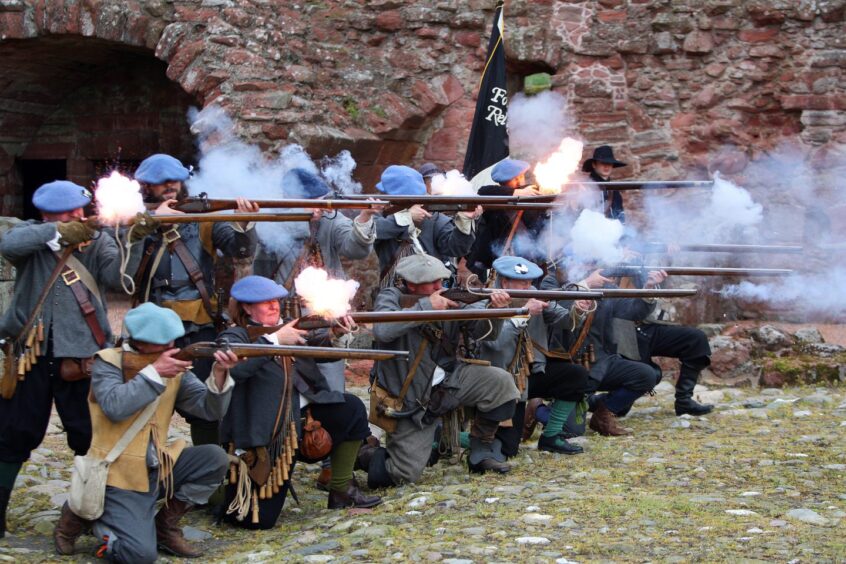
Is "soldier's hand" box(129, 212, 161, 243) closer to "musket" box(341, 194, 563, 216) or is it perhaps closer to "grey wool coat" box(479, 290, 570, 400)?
"musket" box(341, 194, 563, 216)

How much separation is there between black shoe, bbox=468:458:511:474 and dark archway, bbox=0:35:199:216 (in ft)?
22.7

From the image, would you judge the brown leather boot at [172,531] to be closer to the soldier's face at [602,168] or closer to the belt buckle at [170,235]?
the belt buckle at [170,235]

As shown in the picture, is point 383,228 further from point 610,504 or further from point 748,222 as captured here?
point 748,222

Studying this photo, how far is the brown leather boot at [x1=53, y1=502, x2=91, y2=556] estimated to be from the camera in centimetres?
586

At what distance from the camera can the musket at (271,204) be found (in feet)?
22.4

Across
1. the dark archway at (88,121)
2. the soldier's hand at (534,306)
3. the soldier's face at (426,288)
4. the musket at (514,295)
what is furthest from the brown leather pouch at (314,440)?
the dark archway at (88,121)

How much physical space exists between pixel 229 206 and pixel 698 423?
3.83m

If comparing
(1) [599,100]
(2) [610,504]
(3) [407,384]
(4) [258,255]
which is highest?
(1) [599,100]

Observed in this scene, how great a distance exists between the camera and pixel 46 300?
20.8 feet

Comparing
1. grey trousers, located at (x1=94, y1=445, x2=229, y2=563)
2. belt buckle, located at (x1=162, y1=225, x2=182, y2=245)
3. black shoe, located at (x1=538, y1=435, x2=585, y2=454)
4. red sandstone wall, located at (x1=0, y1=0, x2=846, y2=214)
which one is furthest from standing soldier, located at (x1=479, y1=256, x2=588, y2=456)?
red sandstone wall, located at (x1=0, y1=0, x2=846, y2=214)

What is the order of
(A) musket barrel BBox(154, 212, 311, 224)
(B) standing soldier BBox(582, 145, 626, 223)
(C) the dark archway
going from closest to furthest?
(A) musket barrel BBox(154, 212, 311, 224) < (B) standing soldier BBox(582, 145, 626, 223) < (C) the dark archway

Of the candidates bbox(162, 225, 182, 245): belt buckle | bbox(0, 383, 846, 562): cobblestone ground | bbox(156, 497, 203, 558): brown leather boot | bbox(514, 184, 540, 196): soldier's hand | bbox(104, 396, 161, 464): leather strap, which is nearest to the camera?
bbox(0, 383, 846, 562): cobblestone ground

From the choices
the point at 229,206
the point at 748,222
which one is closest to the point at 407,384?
the point at 229,206

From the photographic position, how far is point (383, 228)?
8023mm
